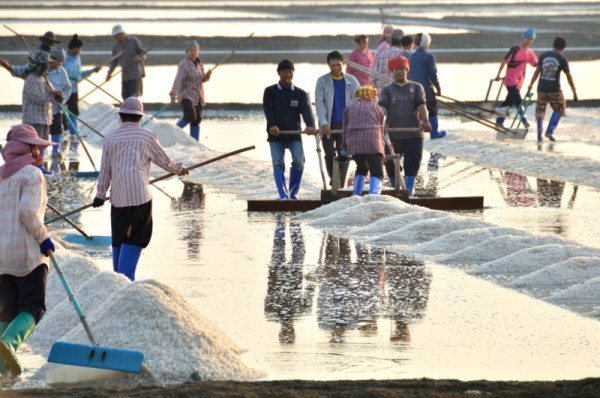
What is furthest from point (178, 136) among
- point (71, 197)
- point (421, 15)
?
point (421, 15)

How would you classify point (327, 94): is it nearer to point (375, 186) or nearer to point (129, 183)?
point (375, 186)

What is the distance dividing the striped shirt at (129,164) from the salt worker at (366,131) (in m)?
4.86

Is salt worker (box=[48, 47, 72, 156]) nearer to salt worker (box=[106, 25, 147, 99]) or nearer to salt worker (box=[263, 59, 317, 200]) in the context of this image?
salt worker (box=[106, 25, 147, 99])

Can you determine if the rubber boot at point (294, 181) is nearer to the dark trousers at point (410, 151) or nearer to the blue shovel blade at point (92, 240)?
the dark trousers at point (410, 151)

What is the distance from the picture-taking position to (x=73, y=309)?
410 inches

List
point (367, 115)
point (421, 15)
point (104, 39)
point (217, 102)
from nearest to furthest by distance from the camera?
point (367, 115)
point (217, 102)
point (104, 39)
point (421, 15)

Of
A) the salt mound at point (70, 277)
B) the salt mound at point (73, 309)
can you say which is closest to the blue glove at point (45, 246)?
the salt mound at point (73, 309)

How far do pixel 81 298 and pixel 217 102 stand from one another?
872 inches

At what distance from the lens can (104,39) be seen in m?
50.2

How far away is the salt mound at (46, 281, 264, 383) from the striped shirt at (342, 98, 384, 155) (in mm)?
6883

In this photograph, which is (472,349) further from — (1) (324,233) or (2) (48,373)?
(1) (324,233)

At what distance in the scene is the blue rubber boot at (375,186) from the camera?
54.0 ft

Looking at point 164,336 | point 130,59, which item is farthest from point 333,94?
point 130,59

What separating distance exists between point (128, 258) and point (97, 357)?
2.64 metres
